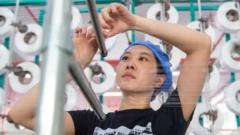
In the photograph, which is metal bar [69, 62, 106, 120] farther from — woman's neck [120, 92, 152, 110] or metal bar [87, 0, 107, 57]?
woman's neck [120, 92, 152, 110]

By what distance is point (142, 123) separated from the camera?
2.53 feet

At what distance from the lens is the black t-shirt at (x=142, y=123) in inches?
29.6

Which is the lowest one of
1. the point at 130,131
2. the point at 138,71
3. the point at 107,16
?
the point at 130,131

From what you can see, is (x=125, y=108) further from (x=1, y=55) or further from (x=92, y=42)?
(x=1, y=55)

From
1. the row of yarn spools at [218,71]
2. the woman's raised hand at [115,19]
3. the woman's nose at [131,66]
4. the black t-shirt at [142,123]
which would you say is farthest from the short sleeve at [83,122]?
the row of yarn spools at [218,71]

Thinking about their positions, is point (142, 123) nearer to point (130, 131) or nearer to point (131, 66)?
point (130, 131)

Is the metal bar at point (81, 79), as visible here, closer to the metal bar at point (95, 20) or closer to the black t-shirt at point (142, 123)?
the metal bar at point (95, 20)

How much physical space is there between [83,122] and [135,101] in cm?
13

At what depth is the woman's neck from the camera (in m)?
0.85

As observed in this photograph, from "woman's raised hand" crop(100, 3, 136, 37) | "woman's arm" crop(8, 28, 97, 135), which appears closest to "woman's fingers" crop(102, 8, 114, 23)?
"woman's raised hand" crop(100, 3, 136, 37)

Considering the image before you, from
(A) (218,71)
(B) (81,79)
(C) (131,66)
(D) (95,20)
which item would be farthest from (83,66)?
(A) (218,71)

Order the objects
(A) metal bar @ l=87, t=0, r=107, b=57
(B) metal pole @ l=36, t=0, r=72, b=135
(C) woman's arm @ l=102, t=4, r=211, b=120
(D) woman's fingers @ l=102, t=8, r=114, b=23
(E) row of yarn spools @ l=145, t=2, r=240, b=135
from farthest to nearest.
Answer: (E) row of yarn spools @ l=145, t=2, r=240, b=135 < (C) woman's arm @ l=102, t=4, r=211, b=120 < (D) woman's fingers @ l=102, t=8, r=114, b=23 < (A) metal bar @ l=87, t=0, r=107, b=57 < (B) metal pole @ l=36, t=0, r=72, b=135

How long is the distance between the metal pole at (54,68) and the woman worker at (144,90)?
0.38 m

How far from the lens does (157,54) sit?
2.88 feet
